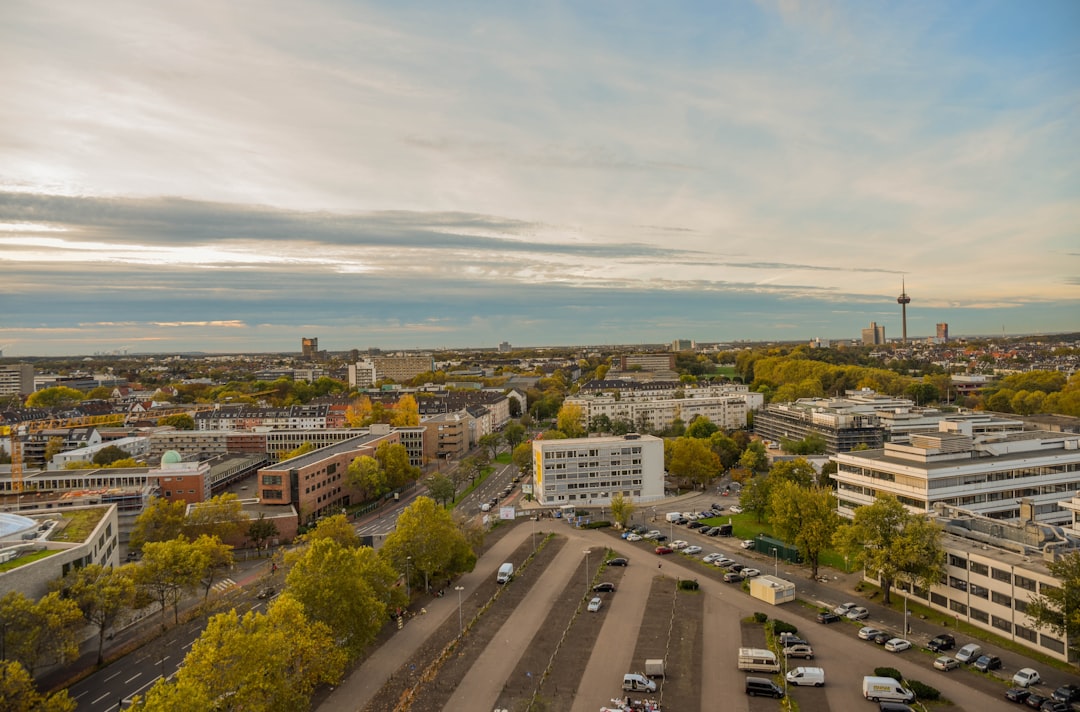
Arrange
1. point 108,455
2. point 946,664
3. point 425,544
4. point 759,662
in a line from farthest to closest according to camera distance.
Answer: point 108,455 → point 425,544 → point 759,662 → point 946,664

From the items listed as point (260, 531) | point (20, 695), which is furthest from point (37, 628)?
point (260, 531)

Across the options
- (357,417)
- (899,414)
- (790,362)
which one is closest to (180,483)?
(357,417)

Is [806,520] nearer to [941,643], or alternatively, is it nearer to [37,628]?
[941,643]

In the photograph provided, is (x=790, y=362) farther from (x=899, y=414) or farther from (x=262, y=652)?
(x=262, y=652)

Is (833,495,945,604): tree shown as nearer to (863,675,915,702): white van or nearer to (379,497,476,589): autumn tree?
(863,675,915,702): white van

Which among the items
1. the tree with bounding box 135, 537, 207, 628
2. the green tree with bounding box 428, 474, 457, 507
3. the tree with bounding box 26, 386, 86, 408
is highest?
the tree with bounding box 26, 386, 86, 408

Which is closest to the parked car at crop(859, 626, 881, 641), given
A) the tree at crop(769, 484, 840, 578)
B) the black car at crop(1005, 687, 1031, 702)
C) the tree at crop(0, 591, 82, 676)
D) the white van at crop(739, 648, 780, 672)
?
the white van at crop(739, 648, 780, 672)

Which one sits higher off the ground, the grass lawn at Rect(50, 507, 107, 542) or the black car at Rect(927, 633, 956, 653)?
the grass lawn at Rect(50, 507, 107, 542)
